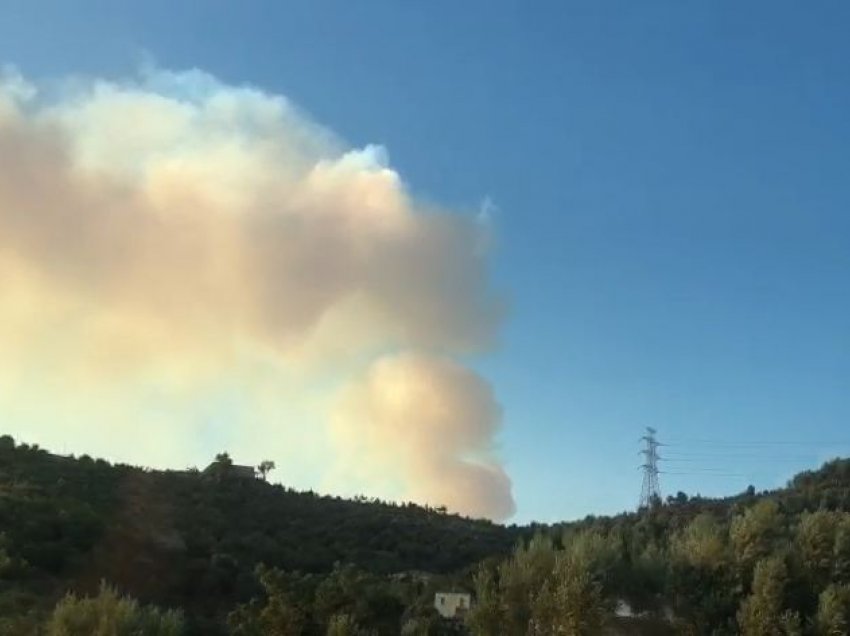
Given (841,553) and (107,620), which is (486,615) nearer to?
(107,620)

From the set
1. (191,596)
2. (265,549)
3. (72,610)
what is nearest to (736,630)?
(72,610)

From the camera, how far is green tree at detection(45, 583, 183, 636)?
33.0m

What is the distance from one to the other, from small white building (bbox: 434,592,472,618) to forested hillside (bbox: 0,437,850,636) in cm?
68

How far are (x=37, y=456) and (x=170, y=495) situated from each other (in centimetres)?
1035

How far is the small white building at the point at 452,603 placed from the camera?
4234cm

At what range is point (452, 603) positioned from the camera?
148 feet

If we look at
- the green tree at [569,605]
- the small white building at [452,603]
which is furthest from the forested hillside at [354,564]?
the small white building at [452,603]

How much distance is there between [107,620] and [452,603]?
16572 millimetres

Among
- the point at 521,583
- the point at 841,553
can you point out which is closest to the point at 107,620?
the point at 521,583

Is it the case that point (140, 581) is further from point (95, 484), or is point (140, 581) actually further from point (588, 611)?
point (588, 611)

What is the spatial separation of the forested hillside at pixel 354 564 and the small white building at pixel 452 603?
0.68 meters

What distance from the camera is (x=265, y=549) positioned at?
66.8 meters

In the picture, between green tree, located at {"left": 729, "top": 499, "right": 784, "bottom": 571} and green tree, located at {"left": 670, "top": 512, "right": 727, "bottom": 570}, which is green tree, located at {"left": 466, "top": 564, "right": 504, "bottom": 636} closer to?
green tree, located at {"left": 670, "top": 512, "right": 727, "bottom": 570}

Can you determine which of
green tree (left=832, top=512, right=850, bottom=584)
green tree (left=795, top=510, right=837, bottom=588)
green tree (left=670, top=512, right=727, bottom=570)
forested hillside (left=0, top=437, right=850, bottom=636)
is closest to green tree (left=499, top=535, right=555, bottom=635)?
forested hillside (left=0, top=437, right=850, bottom=636)
